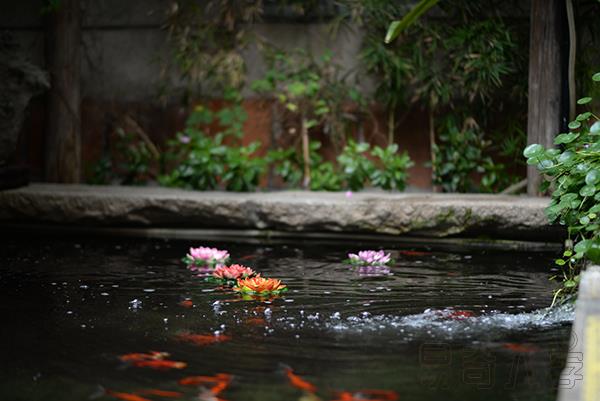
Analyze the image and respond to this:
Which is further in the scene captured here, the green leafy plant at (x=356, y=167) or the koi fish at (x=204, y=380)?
the green leafy plant at (x=356, y=167)

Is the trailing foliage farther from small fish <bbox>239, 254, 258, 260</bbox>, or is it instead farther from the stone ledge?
small fish <bbox>239, 254, 258, 260</bbox>

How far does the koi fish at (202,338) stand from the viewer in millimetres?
3340

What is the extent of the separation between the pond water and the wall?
7.87 ft

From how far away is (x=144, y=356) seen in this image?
10.3 feet

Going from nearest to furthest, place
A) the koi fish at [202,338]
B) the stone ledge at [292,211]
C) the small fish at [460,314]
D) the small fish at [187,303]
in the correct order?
the koi fish at [202,338]
the small fish at [460,314]
the small fish at [187,303]
the stone ledge at [292,211]

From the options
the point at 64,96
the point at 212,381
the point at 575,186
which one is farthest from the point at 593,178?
the point at 64,96

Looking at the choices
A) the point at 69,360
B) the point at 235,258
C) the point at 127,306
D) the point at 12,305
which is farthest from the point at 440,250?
the point at 69,360

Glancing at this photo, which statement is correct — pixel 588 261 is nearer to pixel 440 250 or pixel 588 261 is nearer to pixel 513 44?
pixel 440 250

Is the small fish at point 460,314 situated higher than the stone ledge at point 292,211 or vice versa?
the stone ledge at point 292,211

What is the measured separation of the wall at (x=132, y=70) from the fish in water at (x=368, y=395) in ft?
15.8

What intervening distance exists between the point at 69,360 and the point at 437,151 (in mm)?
4552

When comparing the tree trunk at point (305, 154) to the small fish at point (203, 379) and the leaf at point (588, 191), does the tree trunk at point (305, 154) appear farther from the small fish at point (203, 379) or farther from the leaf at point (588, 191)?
the small fish at point (203, 379)

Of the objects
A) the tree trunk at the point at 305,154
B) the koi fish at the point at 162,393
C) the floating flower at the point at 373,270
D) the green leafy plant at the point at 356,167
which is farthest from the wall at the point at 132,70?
the koi fish at the point at 162,393

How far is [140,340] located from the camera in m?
3.38
